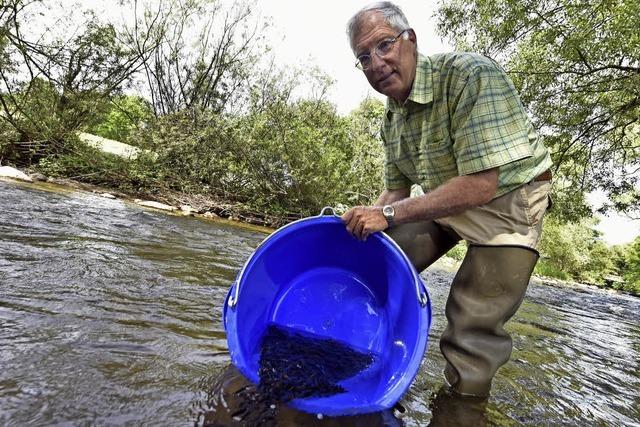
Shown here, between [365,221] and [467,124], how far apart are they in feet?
1.65

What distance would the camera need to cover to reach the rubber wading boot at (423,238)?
1.95m

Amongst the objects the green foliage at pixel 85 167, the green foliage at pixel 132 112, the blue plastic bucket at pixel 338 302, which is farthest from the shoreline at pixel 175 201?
the blue plastic bucket at pixel 338 302

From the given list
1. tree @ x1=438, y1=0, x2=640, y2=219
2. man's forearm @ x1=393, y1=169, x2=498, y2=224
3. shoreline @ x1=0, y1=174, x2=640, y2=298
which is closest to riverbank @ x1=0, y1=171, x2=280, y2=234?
shoreline @ x1=0, y1=174, x2=640, y2=298

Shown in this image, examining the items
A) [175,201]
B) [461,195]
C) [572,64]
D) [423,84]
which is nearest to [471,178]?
[461,195]

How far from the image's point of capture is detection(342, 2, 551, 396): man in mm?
1537

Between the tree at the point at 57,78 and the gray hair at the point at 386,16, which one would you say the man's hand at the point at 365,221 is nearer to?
the gray hair at the point at 386,16

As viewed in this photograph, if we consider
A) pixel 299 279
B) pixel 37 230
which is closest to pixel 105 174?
pixel 37 230

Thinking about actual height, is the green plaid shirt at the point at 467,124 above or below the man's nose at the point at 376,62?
below

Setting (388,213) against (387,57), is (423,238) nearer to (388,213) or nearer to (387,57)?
(388,213)

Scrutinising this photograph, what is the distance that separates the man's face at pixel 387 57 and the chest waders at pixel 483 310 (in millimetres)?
718

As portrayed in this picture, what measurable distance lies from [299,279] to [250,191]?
978cm

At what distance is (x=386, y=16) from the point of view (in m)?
1.65

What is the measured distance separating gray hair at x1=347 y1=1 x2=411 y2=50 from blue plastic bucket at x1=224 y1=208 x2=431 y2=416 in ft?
2.45

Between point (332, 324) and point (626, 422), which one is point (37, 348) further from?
point (626, 422)
